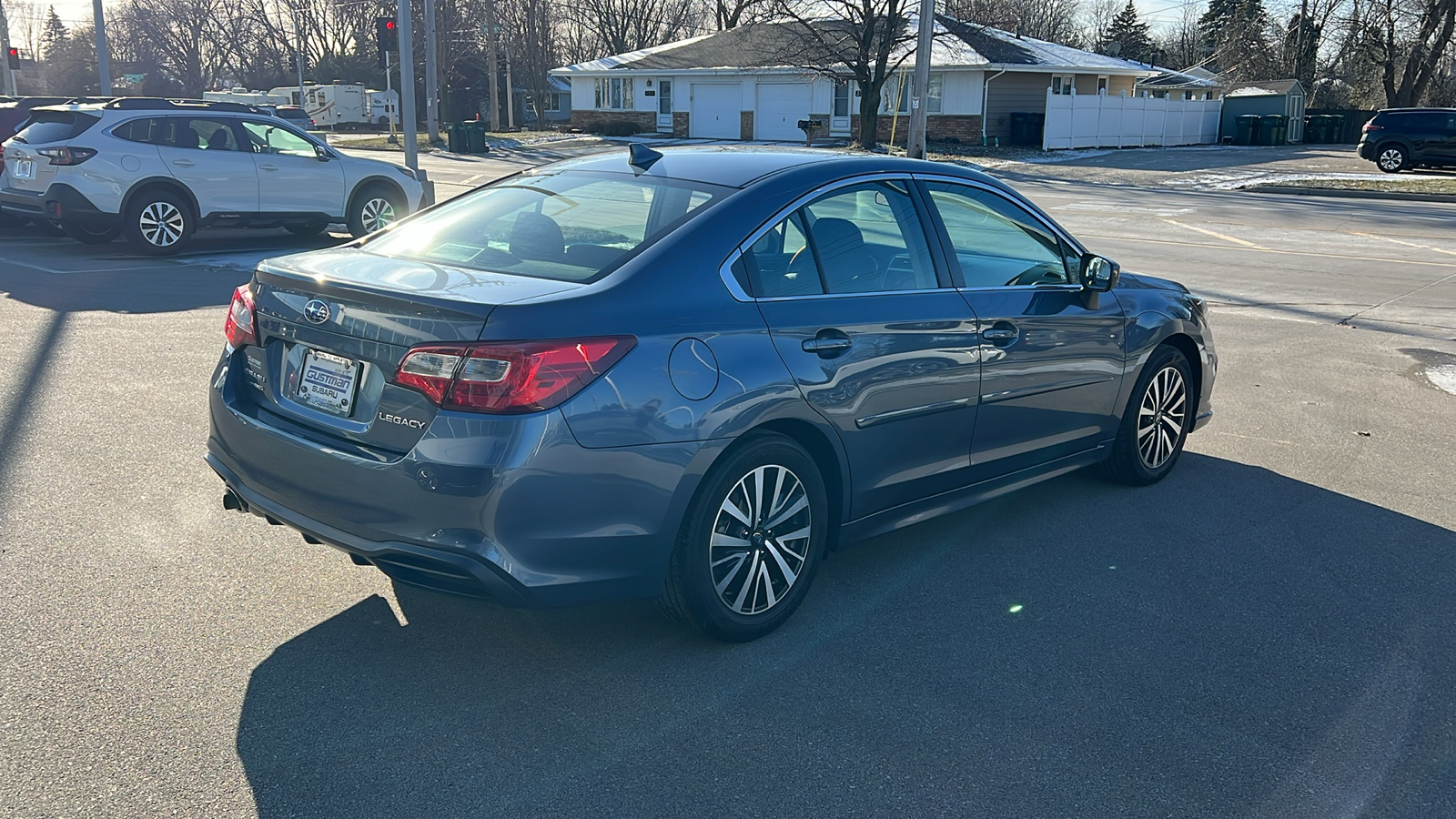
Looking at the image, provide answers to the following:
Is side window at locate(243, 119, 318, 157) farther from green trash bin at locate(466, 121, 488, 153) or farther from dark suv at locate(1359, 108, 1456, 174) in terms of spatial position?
dark suv at locate(1359, 108, 1456, 174)

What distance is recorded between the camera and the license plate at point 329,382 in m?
3.68

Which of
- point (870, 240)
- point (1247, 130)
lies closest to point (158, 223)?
point (870, 240)

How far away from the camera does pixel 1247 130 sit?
50.5 meters

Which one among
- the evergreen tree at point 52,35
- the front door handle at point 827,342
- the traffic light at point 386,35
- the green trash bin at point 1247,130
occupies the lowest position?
the front door handle at point 827,342

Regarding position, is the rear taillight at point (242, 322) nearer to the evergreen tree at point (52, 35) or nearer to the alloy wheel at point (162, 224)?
the alloy wheel at point (162, 224)

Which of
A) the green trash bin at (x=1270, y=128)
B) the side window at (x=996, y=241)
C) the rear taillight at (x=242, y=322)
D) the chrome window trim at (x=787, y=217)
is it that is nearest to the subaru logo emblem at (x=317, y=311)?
the rear taillight at (x=242, y=322)

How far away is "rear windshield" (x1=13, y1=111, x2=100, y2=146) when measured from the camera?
526 inches

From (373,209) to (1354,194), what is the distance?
21.5 metres

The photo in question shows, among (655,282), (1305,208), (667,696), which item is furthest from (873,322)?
(1305,208)

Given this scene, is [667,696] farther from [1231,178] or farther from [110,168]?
[1231,178]

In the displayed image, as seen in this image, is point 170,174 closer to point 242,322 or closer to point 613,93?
point 242,322

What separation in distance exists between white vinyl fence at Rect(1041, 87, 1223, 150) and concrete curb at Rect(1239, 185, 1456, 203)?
14098mm

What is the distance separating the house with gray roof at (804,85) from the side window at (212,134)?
27.4m

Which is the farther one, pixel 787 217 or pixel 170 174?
pixel 170 174
